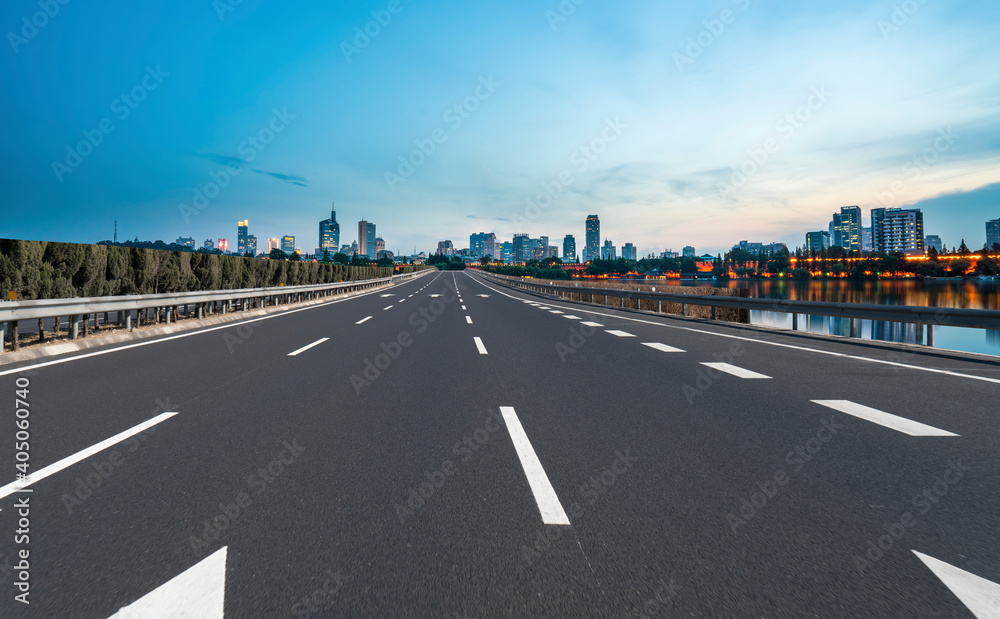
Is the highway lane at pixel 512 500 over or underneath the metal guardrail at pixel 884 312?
underneath

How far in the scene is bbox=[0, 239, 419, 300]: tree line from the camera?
1130 cm

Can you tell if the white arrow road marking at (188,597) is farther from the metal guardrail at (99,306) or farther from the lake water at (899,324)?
the lake water at (899,324)

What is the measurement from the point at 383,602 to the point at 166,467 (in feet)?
8.46

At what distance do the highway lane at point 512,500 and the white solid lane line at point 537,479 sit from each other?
0.06 metres

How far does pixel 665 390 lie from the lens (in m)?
6.61

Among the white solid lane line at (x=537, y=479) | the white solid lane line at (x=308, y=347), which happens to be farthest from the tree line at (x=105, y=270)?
the white solid lane line at (x=537, y=479)

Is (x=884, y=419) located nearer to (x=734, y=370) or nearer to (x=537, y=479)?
(x=734, y=370)

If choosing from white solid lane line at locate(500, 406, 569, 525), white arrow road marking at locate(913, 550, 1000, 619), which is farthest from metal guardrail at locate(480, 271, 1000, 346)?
white solid lane line at locate(500, 406, 569, 525)

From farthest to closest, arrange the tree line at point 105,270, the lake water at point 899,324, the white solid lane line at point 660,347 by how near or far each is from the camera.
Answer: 1. the lake water at point 899,324
2. the tree line at point 105,270
3. the white solid lane line at point 660,347

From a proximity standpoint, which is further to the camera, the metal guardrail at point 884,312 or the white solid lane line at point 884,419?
the metal guardrail at point 884,312

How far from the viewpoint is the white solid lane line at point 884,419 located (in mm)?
4730

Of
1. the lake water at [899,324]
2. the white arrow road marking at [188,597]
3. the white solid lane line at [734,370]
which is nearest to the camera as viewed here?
the white arrow road marking at [188,597]

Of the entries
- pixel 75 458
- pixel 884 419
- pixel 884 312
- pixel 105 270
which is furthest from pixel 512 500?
pixel 105 270

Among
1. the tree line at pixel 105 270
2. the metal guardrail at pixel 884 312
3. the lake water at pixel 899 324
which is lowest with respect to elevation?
the lake water at pixel 899 324
